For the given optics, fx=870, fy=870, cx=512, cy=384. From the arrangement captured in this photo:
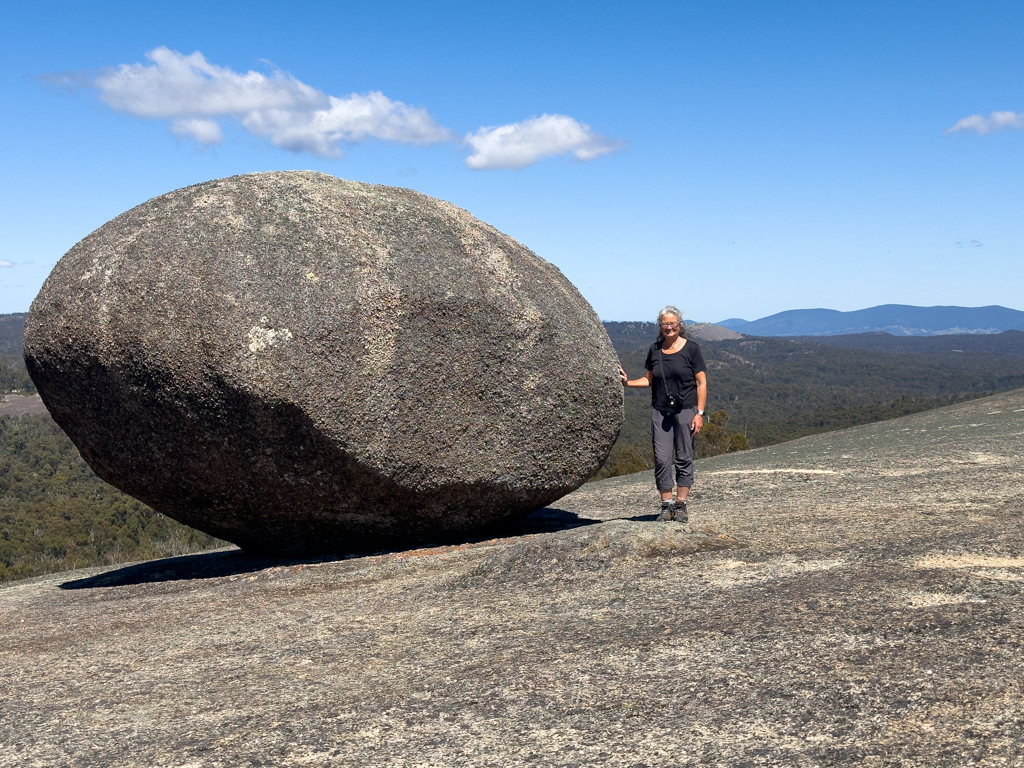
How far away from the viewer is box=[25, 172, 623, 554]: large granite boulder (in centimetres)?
918

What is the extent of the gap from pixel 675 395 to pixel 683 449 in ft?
2.16

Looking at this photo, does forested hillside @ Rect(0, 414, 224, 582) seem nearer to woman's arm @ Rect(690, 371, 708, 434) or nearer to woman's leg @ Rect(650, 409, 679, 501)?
woman's leg @ Rect(650, 409, 679, 501)

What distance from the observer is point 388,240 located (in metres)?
9.97

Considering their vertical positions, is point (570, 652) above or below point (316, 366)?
below

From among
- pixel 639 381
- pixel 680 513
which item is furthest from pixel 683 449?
pixel 639 381

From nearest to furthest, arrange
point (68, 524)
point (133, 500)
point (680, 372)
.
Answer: point (680, 372) → point (68, 524) → point (133, 500)

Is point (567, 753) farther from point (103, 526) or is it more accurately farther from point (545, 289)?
point (103, 526)

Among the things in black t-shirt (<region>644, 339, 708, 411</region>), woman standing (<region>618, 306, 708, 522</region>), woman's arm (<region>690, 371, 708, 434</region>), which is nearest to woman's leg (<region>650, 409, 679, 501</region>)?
woman standing (<region>618, 306, 708, 522</region>)

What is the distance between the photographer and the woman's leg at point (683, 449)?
10.0 meters

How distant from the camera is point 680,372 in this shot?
991 centimetres

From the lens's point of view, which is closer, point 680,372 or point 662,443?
point 680,372

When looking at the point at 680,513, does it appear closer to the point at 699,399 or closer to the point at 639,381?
the point at 699,399

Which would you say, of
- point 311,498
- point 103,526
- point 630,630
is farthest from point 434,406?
point 103,526

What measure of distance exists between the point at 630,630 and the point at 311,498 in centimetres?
466
